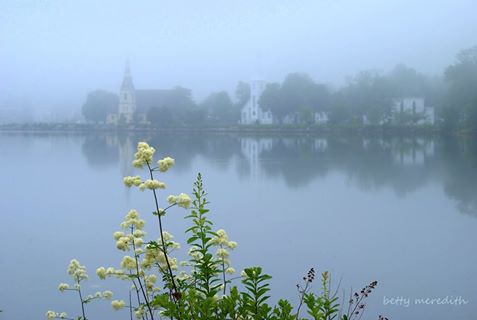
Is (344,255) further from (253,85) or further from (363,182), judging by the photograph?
(253,85)

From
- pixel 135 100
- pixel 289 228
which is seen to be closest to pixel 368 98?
pixel 135 100

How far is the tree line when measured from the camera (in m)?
35.0

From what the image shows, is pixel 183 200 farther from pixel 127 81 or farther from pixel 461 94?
pixel 127 81

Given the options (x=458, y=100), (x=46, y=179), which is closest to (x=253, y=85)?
(x=458, y=100)

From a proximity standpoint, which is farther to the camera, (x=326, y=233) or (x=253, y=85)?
(x=253, y=85)

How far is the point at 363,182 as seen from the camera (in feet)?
38.4

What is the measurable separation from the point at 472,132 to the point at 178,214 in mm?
29300

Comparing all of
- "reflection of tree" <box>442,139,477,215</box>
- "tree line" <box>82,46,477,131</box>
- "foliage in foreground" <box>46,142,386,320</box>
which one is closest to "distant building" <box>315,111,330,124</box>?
"tree line" <box>82,46,477,131</box>

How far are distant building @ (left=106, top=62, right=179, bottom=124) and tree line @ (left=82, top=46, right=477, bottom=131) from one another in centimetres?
467

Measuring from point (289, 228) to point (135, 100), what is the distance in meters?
55.6

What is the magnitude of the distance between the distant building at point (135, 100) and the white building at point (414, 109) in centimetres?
2238

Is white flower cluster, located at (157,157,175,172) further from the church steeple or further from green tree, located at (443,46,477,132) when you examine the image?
the church steeple

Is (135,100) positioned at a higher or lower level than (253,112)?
higher

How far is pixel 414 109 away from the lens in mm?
39375
